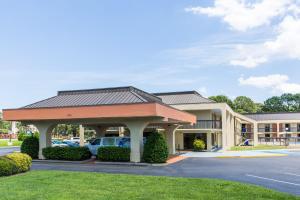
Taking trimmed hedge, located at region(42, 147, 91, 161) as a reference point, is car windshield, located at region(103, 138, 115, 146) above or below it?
above

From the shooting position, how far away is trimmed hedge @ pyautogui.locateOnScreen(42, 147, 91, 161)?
2378cm

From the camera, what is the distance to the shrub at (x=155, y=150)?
2211 centimetres

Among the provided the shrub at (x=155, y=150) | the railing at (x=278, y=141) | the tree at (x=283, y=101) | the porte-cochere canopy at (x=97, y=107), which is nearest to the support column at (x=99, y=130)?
the porte-cochere canopy at (x=97, y=107)

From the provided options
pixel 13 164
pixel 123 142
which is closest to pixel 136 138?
pixel 123 142

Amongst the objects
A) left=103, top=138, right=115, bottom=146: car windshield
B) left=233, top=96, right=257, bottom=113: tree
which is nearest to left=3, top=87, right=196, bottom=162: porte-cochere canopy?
left=103, top=138, right=115, bottom=146: car windshield

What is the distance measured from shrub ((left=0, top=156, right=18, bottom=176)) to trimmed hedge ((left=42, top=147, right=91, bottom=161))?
7.50 metres

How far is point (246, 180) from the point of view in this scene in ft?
48.9

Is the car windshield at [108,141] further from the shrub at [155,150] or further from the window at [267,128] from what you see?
the window at [267,128]

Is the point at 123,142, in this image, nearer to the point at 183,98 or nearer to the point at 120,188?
the point at 120,188

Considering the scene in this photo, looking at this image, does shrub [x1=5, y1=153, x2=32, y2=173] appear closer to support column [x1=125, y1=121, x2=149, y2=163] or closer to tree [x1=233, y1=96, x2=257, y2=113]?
support column [x1=125, y1=121, x2=149, y2=163]

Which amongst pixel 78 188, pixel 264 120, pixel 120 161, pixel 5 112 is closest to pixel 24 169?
pixel 78 188

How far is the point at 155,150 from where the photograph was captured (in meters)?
22.2

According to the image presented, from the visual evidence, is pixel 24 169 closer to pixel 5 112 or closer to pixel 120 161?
pixel 120 161

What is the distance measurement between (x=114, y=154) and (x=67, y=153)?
3.25 metres
